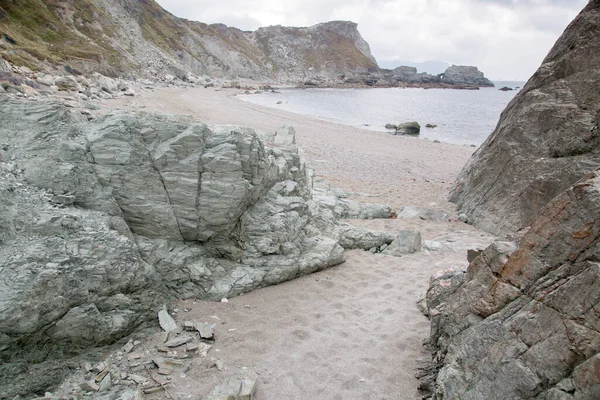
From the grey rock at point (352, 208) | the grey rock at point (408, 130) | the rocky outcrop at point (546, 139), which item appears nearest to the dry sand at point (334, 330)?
the rocky outcrop at point (546, 139)

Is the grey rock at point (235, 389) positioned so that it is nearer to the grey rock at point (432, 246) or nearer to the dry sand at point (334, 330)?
the dry sand at point (334, 330)

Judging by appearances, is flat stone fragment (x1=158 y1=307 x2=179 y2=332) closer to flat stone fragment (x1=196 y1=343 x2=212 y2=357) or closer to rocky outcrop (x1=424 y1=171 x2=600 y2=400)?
flat stone fragment (x1=196 y1=343 x2=212 y2=357)

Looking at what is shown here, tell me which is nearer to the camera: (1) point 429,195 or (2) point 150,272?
(2) point 150,272

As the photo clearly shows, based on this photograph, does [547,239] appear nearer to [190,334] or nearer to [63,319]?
[190,334]

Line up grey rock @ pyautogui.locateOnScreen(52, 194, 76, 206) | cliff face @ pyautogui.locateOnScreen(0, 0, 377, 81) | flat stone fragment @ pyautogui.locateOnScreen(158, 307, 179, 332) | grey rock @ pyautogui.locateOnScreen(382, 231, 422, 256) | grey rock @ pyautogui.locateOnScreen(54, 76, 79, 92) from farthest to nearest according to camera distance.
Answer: cliff face @ pyautogui.locateOnScreen(0, 0, 377, 81) < grey rock @ pyautogui.locateOnScreen(54, 76, 79, 92) < grey rock @ pyautogui.locateOnScreen(382, 231, 422, 256) < flat stone fragment @ pyautogui.locateOnScreen(158, 307, 179, 332) < grey rock @ pyautogui.locateOnScreen(52, 194, 76, 206)

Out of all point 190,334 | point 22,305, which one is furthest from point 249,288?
point 22,305

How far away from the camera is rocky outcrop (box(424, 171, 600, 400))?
4.05 metres

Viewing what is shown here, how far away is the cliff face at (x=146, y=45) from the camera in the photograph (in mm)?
45250

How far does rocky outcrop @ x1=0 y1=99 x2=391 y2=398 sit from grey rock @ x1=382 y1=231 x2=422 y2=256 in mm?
A: 2018

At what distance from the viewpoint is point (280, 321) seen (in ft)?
25.6

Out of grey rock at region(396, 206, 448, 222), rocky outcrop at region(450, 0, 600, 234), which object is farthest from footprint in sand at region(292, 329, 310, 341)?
rocky outcrop at region(450, 0, 600, 234)

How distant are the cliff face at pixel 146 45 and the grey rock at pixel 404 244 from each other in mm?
31281

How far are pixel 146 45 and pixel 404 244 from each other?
3424 inches

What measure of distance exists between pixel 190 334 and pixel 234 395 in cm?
181
